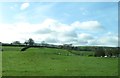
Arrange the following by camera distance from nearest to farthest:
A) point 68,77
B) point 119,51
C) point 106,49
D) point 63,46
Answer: point 68,77
point 119,51
point 106,49
point 63,46

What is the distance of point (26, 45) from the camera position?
306 feet

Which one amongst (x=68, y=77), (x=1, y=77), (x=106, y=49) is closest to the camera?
(x=1, y=77)

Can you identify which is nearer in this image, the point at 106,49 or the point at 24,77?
the point at 24,77

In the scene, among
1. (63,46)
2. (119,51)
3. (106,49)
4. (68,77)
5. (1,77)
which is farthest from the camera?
(63,46)

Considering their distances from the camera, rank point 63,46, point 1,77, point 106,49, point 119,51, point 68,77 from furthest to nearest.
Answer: point 63,46
point 106,49
point 119,51
point 68,77
point 1,77

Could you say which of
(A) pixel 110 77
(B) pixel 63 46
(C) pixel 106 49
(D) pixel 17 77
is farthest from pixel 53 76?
(B) pixel 63 46

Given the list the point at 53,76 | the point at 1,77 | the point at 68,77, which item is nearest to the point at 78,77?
the point at 68,77

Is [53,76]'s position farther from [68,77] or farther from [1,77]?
[1,77]

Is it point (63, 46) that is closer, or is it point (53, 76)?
point (53, 76)

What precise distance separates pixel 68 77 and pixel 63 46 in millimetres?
82711

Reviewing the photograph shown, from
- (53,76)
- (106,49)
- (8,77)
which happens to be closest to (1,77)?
(8,77)

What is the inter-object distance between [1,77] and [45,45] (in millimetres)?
76404

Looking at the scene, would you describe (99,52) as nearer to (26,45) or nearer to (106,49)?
(106,49)

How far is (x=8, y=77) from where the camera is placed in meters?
28.6
